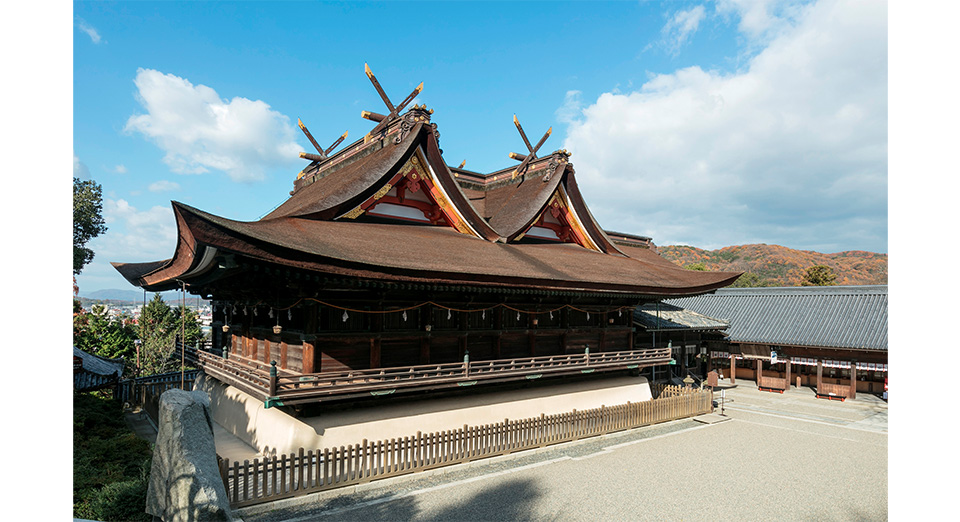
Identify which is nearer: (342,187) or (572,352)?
(342,187)

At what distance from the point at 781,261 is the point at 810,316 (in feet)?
331

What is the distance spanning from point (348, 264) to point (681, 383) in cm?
2085

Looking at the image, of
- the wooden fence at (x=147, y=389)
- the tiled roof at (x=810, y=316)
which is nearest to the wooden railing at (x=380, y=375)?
the wooden fence at (x=147, y=389)

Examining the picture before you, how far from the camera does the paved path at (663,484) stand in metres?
9.80

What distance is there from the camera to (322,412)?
11898mm

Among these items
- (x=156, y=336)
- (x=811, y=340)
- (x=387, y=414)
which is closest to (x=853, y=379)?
(x=811, y=340)

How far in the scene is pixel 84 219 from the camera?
85.0 ft

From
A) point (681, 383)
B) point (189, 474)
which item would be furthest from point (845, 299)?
point (189, 474)

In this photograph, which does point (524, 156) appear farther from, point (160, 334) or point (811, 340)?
point (160, 334)

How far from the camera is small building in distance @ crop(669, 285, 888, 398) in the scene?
2375 centimetres

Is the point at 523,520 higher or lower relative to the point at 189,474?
lower

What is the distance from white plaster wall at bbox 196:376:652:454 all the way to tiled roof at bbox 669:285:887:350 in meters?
13.3

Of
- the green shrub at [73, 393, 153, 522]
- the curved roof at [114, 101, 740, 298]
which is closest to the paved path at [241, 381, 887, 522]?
the green shrub at [73, 393, 153, 522]

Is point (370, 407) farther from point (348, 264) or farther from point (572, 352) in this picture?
point (572, 352)
